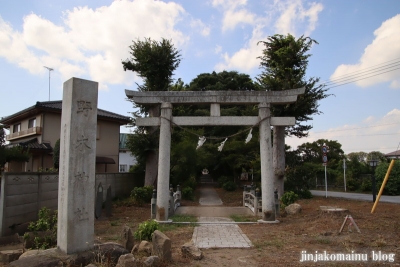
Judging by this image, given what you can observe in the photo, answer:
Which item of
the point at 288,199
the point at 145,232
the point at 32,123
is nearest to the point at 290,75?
the point at 288,199

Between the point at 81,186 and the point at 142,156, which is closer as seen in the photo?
the point at 81,186

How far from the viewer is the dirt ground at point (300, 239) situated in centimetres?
650

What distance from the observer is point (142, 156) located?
66.9 feet

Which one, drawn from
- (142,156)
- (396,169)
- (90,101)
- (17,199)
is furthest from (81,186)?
(396,169)

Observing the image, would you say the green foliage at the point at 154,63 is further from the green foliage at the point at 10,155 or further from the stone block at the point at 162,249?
the stone block at the point at 162,249

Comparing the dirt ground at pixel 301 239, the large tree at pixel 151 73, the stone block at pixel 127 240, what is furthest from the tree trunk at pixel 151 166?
the stone block at pixel 127 240

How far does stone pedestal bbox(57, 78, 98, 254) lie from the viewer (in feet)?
19.6

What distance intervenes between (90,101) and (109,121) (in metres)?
19.9

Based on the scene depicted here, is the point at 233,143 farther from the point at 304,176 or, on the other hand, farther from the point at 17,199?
the point at 17,199

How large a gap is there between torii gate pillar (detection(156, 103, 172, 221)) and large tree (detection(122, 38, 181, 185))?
7638 millimetres

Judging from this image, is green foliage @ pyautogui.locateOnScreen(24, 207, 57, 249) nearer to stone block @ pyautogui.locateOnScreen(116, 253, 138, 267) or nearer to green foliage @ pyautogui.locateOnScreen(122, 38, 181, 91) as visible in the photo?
stone block @ pyautogui.locateOnScreen(116, 253, 138, 267)

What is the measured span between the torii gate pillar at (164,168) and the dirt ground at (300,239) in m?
1.20

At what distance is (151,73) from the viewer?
19625 mm

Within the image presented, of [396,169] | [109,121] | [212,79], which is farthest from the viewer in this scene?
[212,79]
